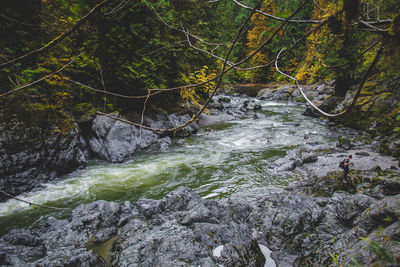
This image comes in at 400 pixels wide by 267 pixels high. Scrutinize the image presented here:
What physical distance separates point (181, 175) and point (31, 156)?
4640 mm

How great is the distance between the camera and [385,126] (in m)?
8.21

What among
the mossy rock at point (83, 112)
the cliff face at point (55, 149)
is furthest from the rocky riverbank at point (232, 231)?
the mossy rock at point (83, 112)

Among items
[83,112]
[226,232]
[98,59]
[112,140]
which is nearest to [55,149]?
[112,140]

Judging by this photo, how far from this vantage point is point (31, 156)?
547cm

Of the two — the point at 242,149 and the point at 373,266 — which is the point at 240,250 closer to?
the point at 373,266

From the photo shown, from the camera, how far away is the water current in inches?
203

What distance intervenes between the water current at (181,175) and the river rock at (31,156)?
12.3 inches

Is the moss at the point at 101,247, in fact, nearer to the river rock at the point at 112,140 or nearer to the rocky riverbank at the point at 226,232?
the rocky riverbank at the point at 226,232

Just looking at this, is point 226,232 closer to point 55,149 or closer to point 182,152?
point 182,152

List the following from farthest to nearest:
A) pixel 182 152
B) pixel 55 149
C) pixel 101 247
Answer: pixel 182 152
pixel 55 149
pixel 101 247

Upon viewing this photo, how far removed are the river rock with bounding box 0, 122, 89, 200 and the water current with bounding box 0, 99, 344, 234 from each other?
31cm

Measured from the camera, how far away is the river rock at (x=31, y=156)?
5004 millimetres

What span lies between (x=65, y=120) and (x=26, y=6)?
344 centimetres

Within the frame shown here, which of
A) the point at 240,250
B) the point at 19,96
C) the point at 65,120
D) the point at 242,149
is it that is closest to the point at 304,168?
the point at 242,149
